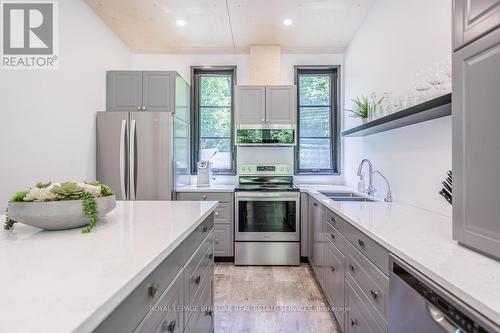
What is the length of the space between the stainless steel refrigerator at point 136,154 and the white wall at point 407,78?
2.34 meters

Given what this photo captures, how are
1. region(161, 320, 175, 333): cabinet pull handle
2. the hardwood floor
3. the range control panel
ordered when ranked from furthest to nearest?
the range control panel
the hardwood floor
region(161, 320, 175, 333): cabinet pull handle

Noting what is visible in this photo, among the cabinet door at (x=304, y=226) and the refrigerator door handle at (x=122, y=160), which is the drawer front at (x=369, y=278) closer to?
the cabinet door at (x=304, y=226)

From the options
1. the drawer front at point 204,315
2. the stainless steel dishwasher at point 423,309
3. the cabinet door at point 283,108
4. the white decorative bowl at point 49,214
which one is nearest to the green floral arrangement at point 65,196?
the white decorative bowl at point 49,214

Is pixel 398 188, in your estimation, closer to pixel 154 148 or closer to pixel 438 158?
pixel 438 158

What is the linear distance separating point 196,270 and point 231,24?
2.91m

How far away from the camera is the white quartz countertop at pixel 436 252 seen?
28.2 inches

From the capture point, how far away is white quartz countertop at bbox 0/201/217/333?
0.53m

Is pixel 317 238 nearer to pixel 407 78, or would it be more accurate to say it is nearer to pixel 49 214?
pixel 407 78

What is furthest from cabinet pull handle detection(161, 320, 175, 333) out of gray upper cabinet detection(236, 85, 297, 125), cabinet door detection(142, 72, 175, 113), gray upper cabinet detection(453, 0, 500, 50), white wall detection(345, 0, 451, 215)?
gray upper cabinet detection(236, 85, 297, 125)

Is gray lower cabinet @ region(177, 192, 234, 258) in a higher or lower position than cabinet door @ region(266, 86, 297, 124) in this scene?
lower

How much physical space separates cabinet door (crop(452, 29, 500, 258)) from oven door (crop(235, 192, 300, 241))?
223cm

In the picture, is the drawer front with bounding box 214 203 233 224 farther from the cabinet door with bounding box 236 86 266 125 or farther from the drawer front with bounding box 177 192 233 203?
the cabinet door with bounding box 236 86 266 125

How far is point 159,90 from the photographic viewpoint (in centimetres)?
326

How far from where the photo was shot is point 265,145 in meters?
3.64
